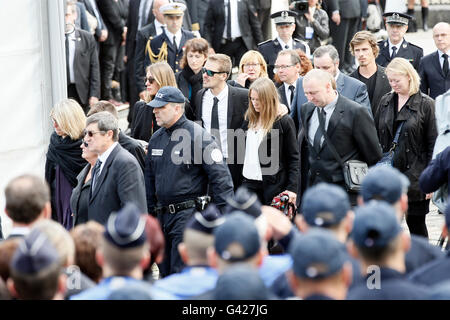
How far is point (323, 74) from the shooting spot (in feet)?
27.0

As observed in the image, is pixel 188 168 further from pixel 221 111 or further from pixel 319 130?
pixel 221 111

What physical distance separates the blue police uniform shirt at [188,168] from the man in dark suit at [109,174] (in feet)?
1.40

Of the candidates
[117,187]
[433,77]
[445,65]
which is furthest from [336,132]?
[445,65]

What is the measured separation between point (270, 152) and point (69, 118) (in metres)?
1.79

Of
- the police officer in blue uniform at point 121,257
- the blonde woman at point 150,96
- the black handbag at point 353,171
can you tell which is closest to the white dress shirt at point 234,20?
the blonde woman at point 150,96

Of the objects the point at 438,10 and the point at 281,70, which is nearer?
the point at 281,70

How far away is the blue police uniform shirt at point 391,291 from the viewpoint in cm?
446

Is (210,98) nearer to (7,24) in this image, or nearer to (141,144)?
(141,144)

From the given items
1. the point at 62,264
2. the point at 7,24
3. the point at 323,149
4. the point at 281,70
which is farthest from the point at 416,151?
the point at 62,264

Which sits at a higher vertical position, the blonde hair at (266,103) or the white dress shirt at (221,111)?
the blonde hair at (266,103)

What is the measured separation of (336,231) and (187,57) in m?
5.94

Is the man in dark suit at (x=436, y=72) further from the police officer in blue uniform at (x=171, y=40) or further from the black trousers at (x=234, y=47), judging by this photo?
the black trousers at (x=234, y=47)

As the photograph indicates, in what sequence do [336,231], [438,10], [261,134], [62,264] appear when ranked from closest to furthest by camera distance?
[62,264] < [336,231] < [261,134] < [438,10]

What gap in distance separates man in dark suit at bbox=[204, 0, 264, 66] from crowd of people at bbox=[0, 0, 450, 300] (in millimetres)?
28
